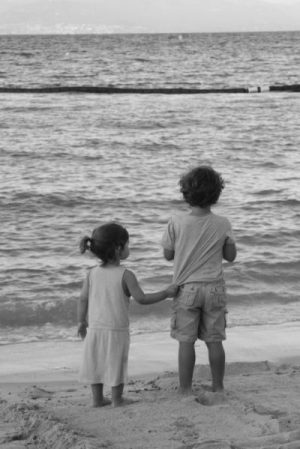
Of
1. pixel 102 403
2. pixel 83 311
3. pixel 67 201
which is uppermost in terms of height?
pixel 83 311

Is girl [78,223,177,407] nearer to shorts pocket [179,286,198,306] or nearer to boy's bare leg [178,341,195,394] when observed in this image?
shorts pocket [179,286,198,306]

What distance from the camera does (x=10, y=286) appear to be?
934 cm

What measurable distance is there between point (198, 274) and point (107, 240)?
1.83ft

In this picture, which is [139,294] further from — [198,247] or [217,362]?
[217,362]

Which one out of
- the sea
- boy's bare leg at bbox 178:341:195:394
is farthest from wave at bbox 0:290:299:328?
boy's bare leg at bbox 178:341:195:394

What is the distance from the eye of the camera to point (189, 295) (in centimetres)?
516

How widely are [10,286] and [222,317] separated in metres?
4.48

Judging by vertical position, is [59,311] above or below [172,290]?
below

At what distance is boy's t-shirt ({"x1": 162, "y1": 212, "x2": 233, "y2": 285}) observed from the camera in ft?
17.1

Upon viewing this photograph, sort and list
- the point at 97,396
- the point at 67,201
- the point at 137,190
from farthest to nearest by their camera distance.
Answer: the point at 137,190 → the point at 67,201 → the point at 97,396

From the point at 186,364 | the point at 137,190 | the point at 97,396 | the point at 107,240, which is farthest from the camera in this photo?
the point at 137,190

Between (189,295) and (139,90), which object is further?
(139,90)

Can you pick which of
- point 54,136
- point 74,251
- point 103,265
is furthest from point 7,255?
point 54,136

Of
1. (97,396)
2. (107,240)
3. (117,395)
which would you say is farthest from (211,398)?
(107,240)
